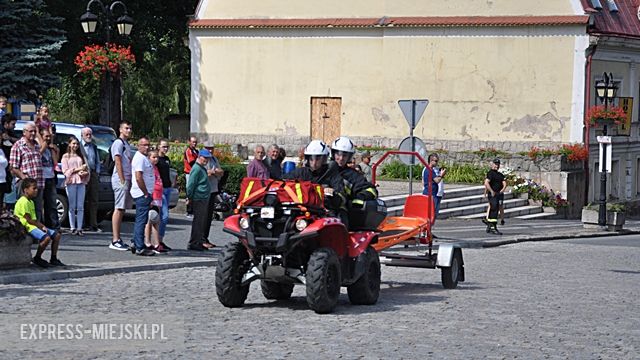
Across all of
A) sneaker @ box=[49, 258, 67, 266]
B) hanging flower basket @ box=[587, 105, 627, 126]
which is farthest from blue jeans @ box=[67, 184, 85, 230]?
hanging flower basket @ box=[587, 105, 627, 126]

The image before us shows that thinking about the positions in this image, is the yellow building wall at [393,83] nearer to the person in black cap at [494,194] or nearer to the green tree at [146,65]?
the green tree at [146,65]

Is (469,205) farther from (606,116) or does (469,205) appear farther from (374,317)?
Answer: (374,317)

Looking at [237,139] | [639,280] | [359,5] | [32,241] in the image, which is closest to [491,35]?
[359,5]

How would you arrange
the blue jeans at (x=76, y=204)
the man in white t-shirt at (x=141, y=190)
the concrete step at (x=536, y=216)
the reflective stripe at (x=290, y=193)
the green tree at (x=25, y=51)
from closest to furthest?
1. the reflective stripe at (x=290, y=193)
2. the man in white t-shirt at (x=141, y=190)
3. the blue jeans at (x=76, y=204)
4. the green tree at (x=25, y=51)
5. the concrete step at (x=536, y=216)

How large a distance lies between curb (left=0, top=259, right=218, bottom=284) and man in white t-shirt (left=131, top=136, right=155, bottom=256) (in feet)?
2.71

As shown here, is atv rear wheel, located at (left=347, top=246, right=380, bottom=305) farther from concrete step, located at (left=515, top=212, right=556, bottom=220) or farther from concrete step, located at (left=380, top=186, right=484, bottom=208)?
concrete step, located at (left=515, top=212, right=556, bottom=220)

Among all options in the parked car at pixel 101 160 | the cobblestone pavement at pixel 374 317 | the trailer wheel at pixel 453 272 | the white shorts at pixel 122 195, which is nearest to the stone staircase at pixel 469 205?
the parked car at pixel 101 160

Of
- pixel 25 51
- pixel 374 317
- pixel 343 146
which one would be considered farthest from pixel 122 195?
pixel 25 51

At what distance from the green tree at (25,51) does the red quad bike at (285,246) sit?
18.7m

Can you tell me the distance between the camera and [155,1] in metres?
47.6

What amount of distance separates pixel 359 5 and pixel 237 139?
621 centimetres

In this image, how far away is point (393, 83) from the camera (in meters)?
41.8

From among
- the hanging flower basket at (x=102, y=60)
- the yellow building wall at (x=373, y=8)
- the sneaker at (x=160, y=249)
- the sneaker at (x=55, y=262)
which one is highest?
the yellow building wall at (x=373, y=8)

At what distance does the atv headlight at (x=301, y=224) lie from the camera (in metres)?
14.2
